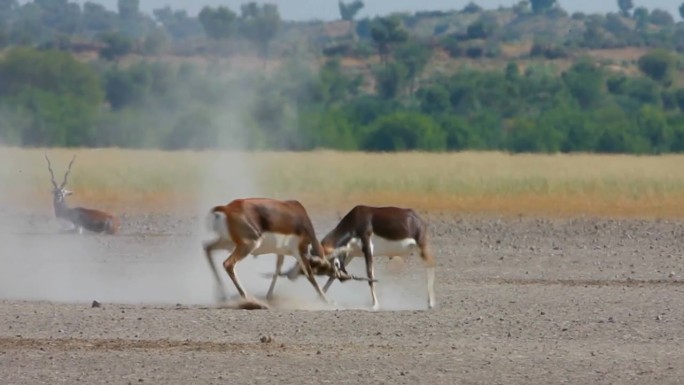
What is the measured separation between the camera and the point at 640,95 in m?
71.1

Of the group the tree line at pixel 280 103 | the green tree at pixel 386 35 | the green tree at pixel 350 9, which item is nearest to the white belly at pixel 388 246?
the tree line at pixel 280 103

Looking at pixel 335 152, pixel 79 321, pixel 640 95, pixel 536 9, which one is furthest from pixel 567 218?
pixel 536 9

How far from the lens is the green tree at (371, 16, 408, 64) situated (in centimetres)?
8262

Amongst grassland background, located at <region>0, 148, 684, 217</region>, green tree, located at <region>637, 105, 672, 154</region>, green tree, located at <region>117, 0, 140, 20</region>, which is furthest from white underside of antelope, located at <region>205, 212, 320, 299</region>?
green tree, located at <region>637, 105, 672, 154</region>

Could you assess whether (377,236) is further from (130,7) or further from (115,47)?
(130,7)

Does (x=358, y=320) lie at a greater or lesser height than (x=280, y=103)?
greater

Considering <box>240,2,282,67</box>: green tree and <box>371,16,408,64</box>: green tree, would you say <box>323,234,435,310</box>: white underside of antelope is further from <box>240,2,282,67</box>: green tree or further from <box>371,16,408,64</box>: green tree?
<box>371,16,408,64</box>: green tree

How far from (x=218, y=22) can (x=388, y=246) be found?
24274 millimetres

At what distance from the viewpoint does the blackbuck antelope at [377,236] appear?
16031 mm

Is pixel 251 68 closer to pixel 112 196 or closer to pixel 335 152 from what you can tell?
pixel 335 152

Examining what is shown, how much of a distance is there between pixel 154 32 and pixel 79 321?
31.0 meters

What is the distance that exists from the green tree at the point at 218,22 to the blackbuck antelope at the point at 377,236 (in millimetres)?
21849

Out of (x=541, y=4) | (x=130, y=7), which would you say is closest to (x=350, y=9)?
(x=541, y=4)

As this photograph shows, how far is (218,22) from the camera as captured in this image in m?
39.7
